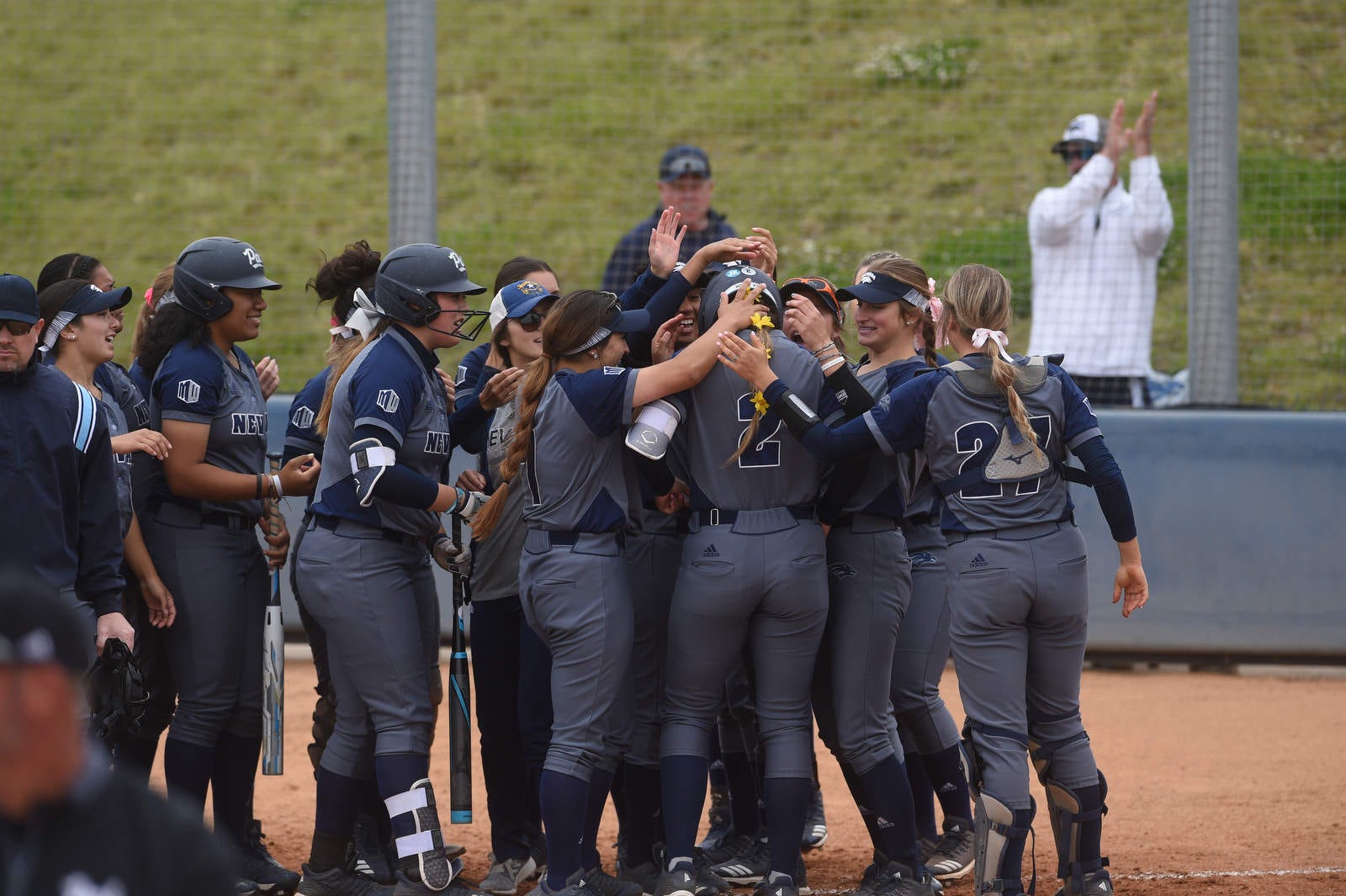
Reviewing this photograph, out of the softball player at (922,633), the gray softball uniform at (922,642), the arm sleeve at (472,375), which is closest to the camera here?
the softball player at (922,633)

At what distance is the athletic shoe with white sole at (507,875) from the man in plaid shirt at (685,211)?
4.08 metres

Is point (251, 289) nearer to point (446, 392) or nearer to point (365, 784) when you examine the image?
point (446, 392)

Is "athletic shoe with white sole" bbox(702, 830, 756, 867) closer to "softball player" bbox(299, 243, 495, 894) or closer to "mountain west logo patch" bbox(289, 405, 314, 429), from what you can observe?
"softball player" bbox(299, 243, 495, 894)

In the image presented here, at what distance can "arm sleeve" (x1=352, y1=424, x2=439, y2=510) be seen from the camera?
168 inches

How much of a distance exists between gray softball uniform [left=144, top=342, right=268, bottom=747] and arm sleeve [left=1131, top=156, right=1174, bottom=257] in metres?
5.83

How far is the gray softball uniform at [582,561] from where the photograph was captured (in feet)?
14.0

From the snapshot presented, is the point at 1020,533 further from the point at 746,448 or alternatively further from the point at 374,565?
the point at 374,565

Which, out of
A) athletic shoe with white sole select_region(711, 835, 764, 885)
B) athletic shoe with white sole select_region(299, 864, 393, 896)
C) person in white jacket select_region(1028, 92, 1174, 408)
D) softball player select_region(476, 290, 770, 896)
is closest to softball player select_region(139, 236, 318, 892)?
athletic shoe with white sole select_region(299, 864, 393, 896)

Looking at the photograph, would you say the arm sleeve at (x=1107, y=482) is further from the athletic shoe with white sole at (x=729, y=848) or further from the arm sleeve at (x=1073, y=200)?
the arm sleeve at (x=1073, y=200)

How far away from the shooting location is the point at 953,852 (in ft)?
16.4

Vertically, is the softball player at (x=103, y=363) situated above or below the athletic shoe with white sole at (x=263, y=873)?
above

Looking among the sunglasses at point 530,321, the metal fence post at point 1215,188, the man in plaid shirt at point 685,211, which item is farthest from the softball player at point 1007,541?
the metal fence post at point 1215,188

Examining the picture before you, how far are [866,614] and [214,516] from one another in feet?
7.27

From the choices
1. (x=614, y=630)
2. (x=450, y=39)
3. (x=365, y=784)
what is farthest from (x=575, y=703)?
(x=450, y=39)
